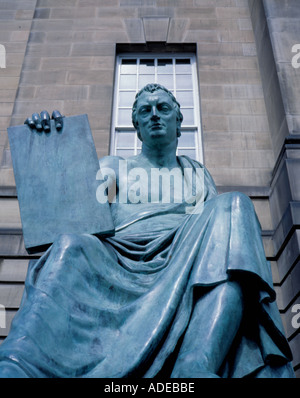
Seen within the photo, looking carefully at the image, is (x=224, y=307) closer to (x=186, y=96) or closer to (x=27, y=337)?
(x=27, y=337)

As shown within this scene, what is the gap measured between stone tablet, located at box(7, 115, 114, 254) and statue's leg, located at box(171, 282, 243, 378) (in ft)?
3.25

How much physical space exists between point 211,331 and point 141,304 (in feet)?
1.50

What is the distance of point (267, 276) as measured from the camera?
2.45 meters

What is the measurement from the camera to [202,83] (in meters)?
7.93

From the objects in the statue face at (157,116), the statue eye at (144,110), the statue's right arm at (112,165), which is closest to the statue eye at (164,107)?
the statue face at (157,116)

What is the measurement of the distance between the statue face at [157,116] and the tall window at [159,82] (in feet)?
11.6

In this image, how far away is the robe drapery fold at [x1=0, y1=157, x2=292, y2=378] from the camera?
2121mm

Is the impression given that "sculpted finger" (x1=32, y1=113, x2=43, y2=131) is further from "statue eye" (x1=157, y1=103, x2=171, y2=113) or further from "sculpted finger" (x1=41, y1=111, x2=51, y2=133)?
"statue eye" (x1=157, y1=103, x2=171, y2=113)

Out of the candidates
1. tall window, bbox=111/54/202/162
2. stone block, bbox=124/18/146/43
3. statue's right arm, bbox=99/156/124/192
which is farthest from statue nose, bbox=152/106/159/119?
stone block, bbox=124/18/146/43

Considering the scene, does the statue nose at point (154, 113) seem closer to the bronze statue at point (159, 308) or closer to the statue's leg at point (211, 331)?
the bronze statue at point (159, 308)

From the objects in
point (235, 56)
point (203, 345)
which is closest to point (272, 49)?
point (235, 56)
